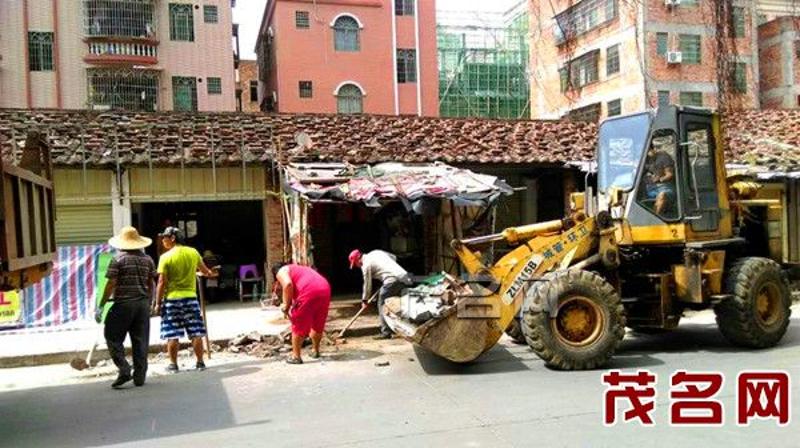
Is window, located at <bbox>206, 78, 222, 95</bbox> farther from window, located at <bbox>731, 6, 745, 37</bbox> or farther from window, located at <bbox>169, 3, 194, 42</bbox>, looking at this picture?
window, located at <bbox>731, 6, 745, 37</bbox>

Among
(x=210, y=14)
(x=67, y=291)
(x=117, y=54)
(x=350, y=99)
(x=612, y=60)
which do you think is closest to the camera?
(x=67, y=291)

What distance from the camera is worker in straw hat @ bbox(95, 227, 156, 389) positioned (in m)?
7.13

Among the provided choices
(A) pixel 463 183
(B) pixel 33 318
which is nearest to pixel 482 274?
(A) pixel 463 183

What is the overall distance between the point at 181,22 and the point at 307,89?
255 inches

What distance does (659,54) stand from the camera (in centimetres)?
3344

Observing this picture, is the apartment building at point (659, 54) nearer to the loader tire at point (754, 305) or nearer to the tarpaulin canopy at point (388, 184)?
the tarpaulin canopy at point (388, 184)

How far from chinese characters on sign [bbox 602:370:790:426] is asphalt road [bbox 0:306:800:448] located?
107 mm

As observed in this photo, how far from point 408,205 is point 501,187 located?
6.31ft

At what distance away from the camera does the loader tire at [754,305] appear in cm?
790

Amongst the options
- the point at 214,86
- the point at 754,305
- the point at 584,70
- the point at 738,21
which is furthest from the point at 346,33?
the point at 754,305

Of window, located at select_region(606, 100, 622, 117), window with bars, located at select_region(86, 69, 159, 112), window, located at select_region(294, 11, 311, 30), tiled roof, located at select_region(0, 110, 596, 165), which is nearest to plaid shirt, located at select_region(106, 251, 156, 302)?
tiled roof, located at select_region(0, 110, 596, 165)

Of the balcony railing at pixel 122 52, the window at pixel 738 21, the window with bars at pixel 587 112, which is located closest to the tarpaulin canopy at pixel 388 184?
the balcony railing at pixel 122 52

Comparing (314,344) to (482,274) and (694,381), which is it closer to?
(482,274)

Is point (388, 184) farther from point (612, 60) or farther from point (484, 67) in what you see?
point (484, 67)
